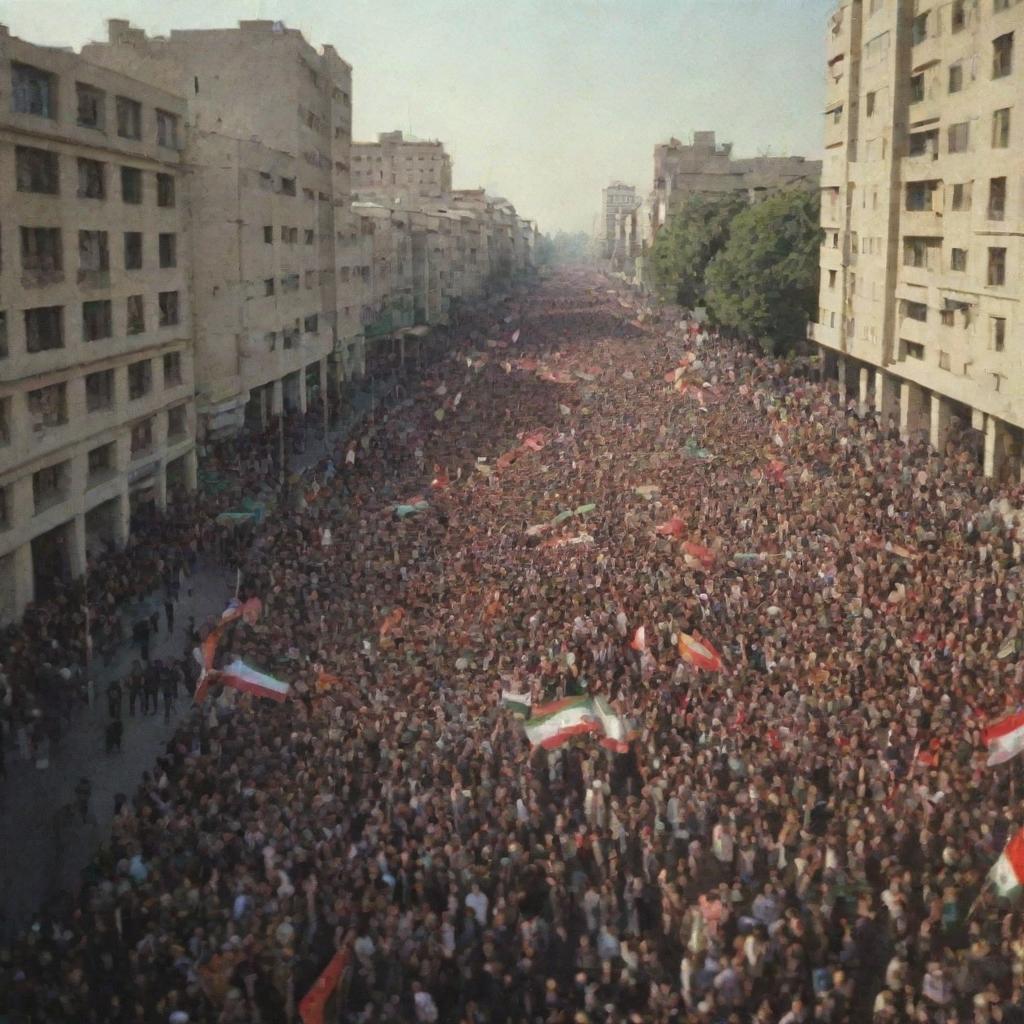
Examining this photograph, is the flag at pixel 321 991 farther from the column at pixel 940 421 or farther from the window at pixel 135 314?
the column at pixel 940 421

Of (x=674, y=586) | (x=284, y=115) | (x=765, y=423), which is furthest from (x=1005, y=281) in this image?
(x=284, y=115)

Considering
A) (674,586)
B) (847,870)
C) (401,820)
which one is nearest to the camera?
(847,870)

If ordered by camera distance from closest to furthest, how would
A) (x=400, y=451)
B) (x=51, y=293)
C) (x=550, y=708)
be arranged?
1. (x=550, y=708)
2. (x=51, y=293)
3. (x=400, y=451)

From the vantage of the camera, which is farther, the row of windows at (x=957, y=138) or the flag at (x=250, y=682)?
the row of windows at (x=957, y=138)

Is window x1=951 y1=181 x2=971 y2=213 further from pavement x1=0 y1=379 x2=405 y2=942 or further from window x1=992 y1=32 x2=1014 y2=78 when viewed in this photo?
pavement x1=0 y1=379 x2=405 y2=942

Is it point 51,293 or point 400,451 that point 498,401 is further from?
point 51,293

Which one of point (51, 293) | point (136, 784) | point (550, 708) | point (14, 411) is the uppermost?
point (51, 293)

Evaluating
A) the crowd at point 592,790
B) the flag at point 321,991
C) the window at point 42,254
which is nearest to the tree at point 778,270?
the crowd at point 592,790
